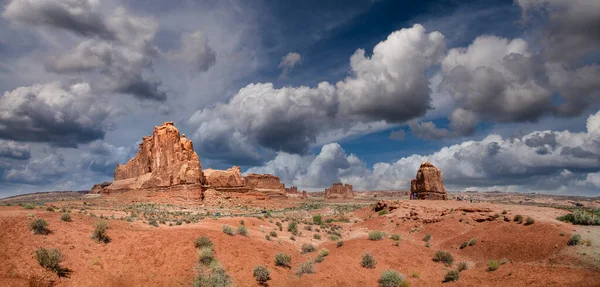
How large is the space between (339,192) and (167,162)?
95.6m

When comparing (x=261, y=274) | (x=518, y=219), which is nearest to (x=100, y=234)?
(x=261, y=274)

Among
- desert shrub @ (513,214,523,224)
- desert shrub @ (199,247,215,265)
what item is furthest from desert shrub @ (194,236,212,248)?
desert shrub @ (513,214,523,224)

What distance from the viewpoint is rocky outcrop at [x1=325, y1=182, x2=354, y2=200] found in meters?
144

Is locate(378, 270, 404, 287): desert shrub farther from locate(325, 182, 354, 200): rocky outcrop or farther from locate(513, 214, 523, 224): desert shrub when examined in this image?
locate(325, 182, 354, 200): rocky outcrop

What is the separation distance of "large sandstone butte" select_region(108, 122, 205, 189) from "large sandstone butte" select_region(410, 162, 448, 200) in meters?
35.1

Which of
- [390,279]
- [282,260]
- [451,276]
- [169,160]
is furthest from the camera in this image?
[169,160]

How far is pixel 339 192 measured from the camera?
477 ft

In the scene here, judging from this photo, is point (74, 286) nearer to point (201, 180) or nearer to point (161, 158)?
point (201, 180)

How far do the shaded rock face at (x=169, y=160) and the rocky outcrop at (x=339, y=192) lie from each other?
8716 cm

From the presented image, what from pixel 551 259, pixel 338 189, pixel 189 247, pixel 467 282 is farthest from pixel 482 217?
pixel 338 189

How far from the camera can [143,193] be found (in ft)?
178

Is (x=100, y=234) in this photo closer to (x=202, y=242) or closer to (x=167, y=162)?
(x=202, y=242)

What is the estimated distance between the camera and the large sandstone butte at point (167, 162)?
55469mm

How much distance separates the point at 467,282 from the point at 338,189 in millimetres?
131274
